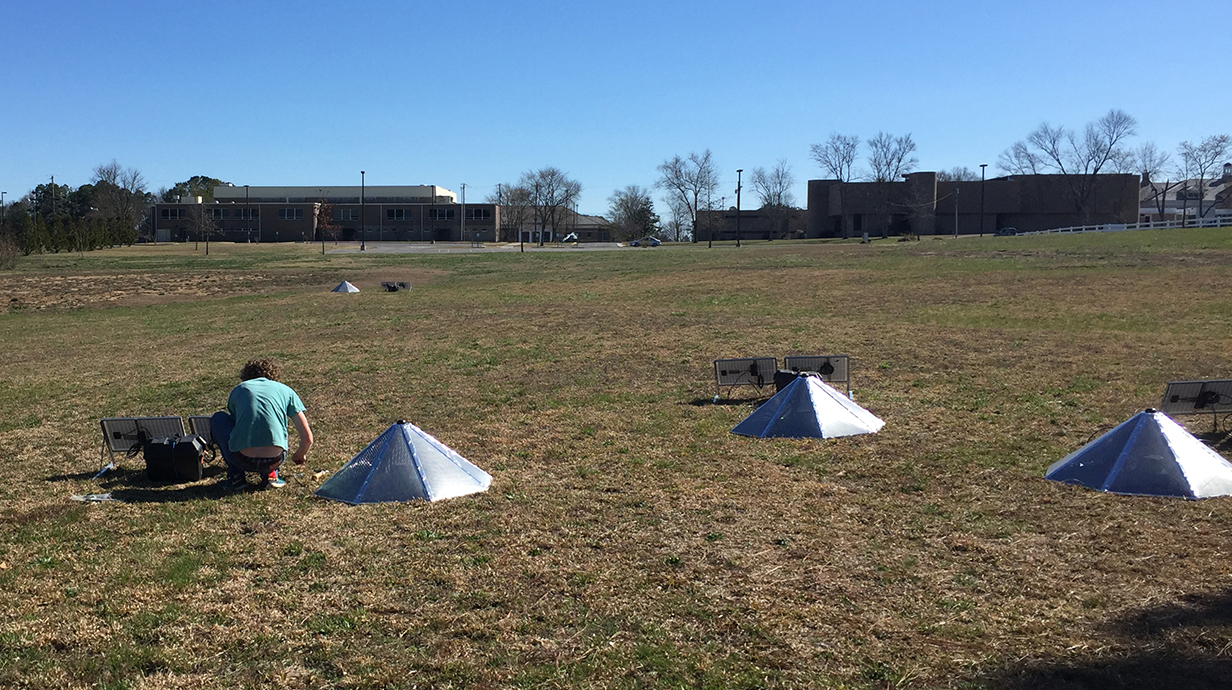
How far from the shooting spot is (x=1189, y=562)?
6.19m

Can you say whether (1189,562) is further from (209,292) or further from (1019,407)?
(209,292)

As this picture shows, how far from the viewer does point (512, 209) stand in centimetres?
13475

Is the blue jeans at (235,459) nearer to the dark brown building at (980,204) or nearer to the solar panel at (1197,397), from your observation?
the solar panel at (1197,397)

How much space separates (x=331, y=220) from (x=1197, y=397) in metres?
123

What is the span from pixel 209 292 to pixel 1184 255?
36.6 meters

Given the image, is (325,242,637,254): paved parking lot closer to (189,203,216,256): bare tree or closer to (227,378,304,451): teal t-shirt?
A: (189,203,216,256): bare tree

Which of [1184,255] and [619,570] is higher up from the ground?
[1184,255]

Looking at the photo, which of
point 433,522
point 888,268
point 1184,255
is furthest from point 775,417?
point 1184,255

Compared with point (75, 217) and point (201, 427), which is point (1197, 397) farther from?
point (75, 217)

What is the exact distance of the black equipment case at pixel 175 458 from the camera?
335 inches

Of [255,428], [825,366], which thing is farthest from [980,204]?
[255,428]

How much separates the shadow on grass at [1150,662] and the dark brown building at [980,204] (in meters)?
106

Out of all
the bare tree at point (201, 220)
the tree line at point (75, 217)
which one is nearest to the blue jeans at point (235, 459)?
the tree line at point (75, 217)

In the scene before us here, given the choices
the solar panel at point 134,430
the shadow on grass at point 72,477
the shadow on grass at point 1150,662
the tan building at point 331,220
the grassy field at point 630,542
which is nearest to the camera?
the shadow on grass at point 1150,662
